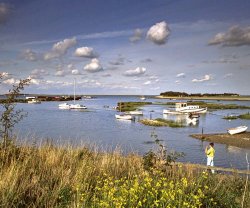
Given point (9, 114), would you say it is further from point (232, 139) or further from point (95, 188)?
point (232, 139)

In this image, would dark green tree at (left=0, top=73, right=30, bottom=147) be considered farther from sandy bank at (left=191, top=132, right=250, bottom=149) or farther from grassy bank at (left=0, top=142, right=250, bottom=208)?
sandy bank at (left=191, top=132, right=250, bottom=149)

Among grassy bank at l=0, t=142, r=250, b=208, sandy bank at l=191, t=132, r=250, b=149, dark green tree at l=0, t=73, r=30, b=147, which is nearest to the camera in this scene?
grassy bank at l=0, t=142, r=250, b=208

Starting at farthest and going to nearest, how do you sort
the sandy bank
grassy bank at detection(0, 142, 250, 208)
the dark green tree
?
the sandy bank
the dark green tree
grassy bank at detection(0, 142, 250, 208)

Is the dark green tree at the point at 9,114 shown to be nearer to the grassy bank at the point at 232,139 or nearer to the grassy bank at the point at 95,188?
the grassy bank at the point at 95,188

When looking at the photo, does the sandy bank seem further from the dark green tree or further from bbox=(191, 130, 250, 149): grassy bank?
the dark green tree

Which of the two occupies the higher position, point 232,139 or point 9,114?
point 9,114

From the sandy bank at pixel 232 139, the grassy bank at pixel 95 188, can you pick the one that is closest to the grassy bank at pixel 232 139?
the sandy bank at pixel 232 139

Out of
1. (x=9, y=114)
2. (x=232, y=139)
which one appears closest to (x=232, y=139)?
(x=232, y=139)

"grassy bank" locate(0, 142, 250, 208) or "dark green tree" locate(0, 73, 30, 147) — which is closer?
"grassy bank" locate(0, 142, 250, 208)

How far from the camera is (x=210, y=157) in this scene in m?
17.9

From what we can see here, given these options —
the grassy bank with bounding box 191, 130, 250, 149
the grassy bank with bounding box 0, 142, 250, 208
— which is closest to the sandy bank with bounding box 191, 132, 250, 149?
the grassy bank with bounding box 191, 130, 250, 149

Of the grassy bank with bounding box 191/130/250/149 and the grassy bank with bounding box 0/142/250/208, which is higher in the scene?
the grassy bank with bounding box 0/142/250/208

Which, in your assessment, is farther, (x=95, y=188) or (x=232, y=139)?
(x=232, y=139)

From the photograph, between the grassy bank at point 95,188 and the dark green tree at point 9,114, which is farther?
the dark green tree at point 9,114
